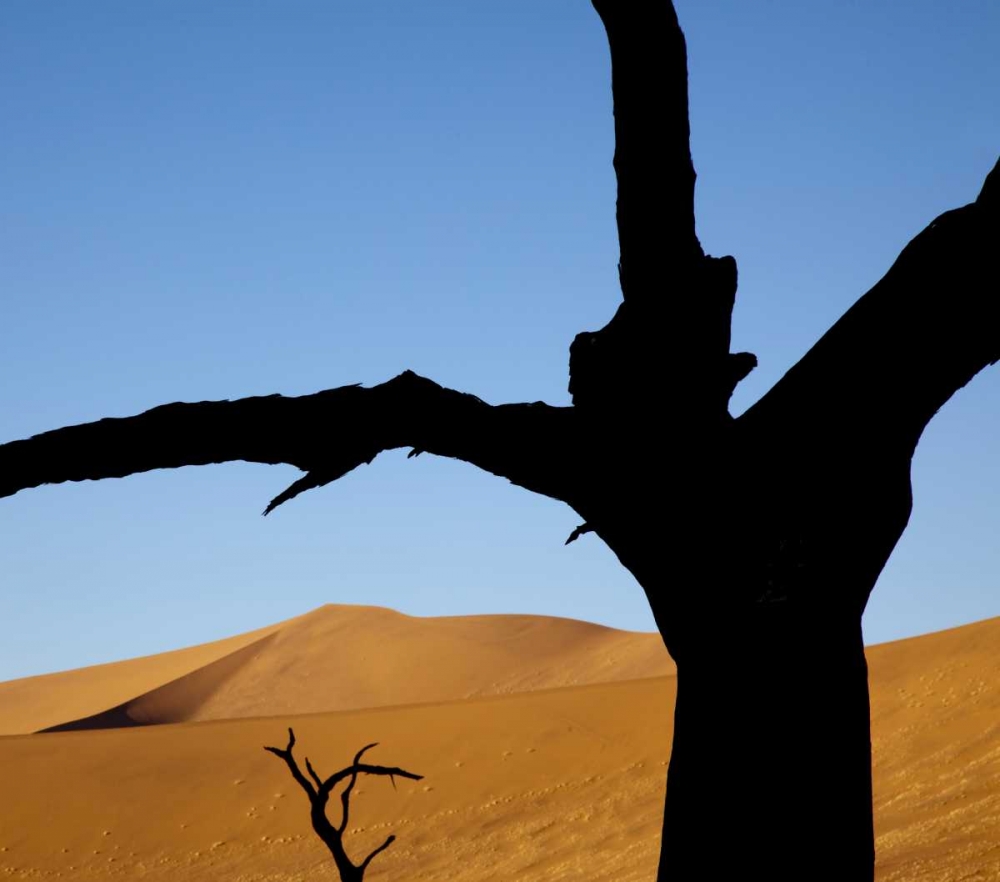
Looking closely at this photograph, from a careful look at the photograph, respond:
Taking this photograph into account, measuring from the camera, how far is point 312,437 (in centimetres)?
384

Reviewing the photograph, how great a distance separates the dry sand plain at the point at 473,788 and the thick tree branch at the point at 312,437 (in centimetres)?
1086

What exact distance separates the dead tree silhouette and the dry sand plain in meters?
10.6

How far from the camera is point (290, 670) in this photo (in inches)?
2574

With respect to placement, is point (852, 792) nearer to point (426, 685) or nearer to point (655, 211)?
point (655, 211)

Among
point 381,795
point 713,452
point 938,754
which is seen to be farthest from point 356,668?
point 713,452

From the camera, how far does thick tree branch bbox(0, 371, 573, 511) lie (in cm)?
377

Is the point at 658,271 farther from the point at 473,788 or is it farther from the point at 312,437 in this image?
the point at 473,788

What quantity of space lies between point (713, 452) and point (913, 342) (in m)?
0.58

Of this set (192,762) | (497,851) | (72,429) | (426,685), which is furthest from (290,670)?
(72,429)

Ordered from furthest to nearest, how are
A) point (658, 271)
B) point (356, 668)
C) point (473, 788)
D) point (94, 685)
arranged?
point (94, 685), point (356, 668), point (473, 788), point (658, 271)

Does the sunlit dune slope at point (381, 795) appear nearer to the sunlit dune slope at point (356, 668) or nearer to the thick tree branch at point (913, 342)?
the thick tree branch at point (913, 342)

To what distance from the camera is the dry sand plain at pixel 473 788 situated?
765 inches

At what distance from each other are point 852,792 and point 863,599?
486mm

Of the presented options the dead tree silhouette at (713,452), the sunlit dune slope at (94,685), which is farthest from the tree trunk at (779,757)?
the sunlit dune slope at (94,685)
